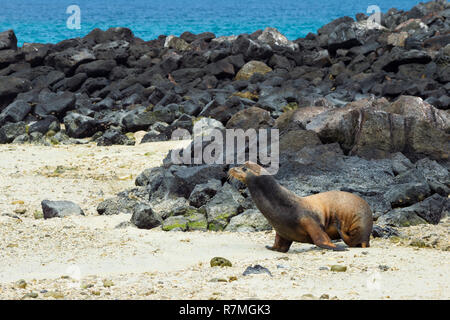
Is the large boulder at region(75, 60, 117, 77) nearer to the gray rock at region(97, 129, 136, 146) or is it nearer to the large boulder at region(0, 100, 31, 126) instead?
the large boulder at region(0, 100, 31, 126)

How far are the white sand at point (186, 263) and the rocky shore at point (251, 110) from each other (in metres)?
0.34

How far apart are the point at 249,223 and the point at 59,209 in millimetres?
2793

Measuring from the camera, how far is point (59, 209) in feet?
30.9

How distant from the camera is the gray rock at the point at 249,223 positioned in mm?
8367

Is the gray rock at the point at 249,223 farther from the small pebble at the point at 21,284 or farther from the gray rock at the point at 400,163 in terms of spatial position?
the small pebble at the point at 21,284

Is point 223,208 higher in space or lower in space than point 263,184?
lower

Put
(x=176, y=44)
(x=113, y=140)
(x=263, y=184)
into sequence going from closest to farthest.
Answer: (x=263, y=184), (x=113, y=140), (x=176, y=44)

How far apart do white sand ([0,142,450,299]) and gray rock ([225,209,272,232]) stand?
8.3 inches

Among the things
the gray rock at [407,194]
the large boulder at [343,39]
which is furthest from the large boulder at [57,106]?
the gray rock at [407,194]

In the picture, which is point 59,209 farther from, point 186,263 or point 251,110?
point 251,110

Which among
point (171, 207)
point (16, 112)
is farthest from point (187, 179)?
point (16, 112)

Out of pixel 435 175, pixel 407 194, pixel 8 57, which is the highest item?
pixel 8 57

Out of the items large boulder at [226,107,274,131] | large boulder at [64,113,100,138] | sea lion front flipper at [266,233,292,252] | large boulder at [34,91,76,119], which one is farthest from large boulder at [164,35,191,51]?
sea lion front flipper at [266,233,292,252]
